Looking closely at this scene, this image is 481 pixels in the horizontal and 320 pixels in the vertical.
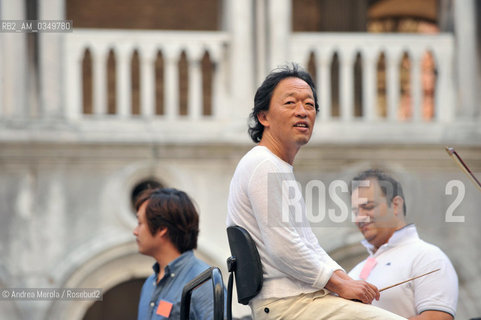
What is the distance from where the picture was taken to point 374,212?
5918 mm

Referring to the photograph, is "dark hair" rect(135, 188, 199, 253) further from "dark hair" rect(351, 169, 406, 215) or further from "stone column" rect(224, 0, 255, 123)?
"stone column" rect(224, 0, 255, 123)

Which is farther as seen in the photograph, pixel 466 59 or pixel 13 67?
pixel 466 59

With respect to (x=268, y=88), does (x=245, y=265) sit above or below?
below

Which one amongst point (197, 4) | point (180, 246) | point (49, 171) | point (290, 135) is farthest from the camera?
point (197, 4)

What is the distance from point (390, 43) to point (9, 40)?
4111 millimetres

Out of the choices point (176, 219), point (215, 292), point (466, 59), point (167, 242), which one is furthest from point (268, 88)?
point (466, 59)

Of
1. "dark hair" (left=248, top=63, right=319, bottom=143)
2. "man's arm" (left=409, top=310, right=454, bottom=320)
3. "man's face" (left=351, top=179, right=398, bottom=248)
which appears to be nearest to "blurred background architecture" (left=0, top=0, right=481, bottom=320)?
"man's face" (left=351, top=179, right=398, bottom=248)

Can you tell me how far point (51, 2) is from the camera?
11.4 m

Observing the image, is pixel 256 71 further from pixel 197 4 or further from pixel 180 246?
pixel 180 246

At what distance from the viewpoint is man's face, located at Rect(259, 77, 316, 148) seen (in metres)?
4.78

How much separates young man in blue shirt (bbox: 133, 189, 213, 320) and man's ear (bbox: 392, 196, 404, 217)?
1.10 m

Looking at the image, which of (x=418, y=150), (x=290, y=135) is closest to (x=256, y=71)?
(x=418, y=150)

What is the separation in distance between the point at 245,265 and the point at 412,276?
54.7 inches

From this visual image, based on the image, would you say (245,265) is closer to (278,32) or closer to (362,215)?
(362,215)
